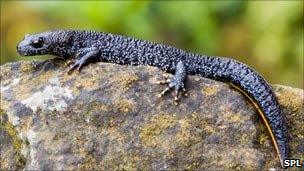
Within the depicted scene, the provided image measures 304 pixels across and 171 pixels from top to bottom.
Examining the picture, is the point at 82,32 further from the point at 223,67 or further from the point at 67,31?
the point at 223,67

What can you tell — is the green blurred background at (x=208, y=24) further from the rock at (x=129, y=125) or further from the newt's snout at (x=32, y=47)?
the rock at (x=129, y=125)

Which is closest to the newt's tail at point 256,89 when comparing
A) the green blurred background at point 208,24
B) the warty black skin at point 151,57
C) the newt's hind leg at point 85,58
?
the warty black skin at point 151,57

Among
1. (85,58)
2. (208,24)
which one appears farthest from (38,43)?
(208,24)

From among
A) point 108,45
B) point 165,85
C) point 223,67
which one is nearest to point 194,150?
point 165,85

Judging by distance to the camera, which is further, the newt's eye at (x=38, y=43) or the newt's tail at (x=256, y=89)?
the newt's eye at (x=38, y=43)

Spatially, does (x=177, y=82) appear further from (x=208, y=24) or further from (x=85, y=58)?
(x=208, y=24)

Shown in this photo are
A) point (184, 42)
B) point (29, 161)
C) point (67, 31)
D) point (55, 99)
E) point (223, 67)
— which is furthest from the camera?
point (184, 42)

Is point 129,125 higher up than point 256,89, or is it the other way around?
point 256,89
